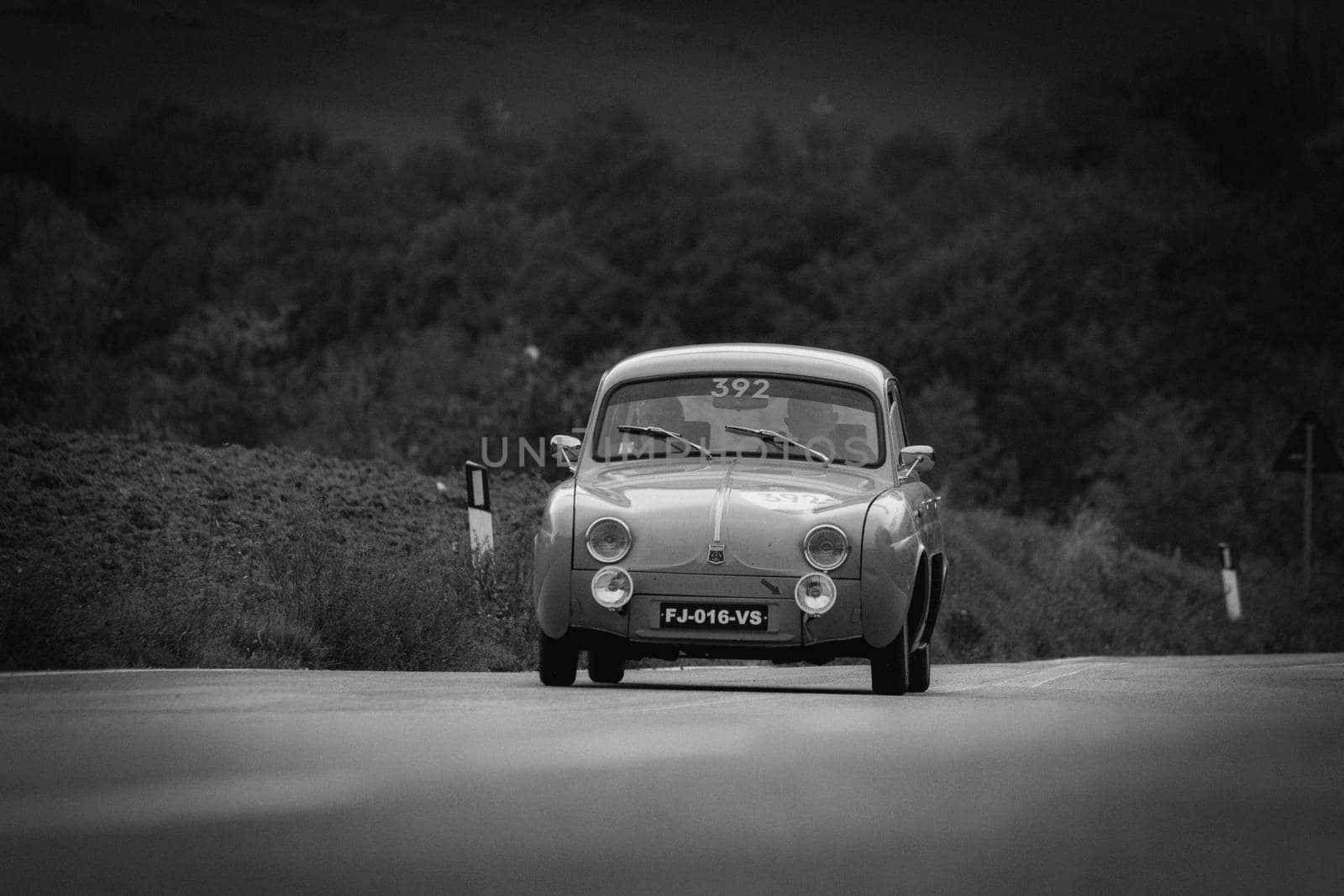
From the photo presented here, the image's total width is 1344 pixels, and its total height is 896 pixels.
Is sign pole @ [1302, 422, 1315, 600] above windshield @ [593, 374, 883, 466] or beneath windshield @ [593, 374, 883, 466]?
beneath

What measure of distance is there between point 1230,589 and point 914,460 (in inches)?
712

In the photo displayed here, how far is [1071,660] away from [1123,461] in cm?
3074

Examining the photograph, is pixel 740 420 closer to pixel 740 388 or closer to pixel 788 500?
pixel 740 388

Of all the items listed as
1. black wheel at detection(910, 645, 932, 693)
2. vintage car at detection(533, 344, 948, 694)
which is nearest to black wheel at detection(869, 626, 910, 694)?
vintage car at detection(533, 344, 948, 694)

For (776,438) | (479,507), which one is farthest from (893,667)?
(479,507)

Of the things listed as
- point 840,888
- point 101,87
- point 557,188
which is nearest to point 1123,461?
point 840,888

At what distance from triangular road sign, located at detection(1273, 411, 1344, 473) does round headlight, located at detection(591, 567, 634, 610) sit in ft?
68.4

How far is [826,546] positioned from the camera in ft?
39.1

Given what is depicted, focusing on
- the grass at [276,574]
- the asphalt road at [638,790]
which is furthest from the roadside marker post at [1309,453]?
the asphalt road at [638,790]

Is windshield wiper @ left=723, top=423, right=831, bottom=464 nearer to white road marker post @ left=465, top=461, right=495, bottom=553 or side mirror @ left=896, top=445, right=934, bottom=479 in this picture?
side mirror @ left=896, top=445, right=934, bottom=479

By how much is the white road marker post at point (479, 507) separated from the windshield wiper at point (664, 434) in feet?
14.5

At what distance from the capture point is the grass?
1311 cm

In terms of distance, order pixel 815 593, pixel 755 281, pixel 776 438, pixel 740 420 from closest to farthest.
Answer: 1. pixel 815 593
2. pixel 776 438
3. pixel 740 420
4. pixel 755 281

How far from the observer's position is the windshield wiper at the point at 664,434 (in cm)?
1312
